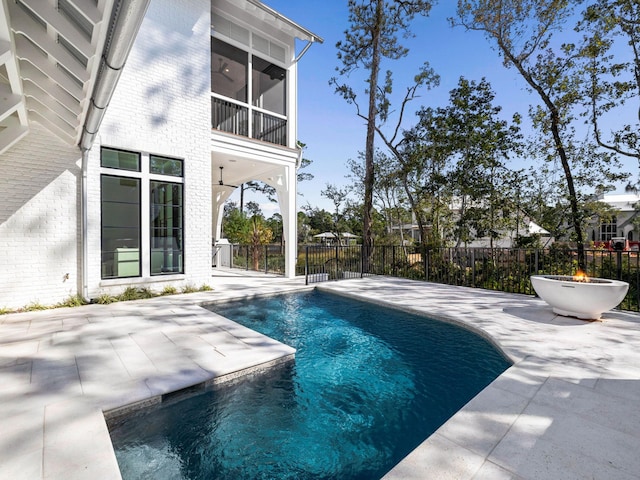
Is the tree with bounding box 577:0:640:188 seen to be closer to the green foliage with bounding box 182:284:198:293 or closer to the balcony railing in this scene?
the balcony railing

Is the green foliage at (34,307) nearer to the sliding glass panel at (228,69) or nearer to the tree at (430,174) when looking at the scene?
the sliding glass panel at (228,69)

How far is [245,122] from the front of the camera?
7949mm

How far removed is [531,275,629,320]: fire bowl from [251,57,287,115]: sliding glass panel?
294 inches

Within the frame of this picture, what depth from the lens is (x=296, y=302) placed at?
6219 millimetres

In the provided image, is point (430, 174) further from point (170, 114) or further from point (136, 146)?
point (136, 146)

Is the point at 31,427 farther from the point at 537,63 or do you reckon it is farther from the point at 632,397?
the point at 537,63

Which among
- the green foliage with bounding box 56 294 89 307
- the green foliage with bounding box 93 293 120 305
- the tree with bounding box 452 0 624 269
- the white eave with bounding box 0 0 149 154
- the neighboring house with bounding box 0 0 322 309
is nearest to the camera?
the white eave with bounding box 0 0 149 154

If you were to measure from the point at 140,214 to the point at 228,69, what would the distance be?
526 centimetres

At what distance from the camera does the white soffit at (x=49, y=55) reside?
212 centimetres

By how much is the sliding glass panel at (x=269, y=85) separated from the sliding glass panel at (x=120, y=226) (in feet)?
15.3

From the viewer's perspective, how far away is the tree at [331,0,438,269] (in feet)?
33.1

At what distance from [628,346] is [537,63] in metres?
7.33

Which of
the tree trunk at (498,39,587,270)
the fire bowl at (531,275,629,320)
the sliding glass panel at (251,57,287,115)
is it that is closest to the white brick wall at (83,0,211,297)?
the sliding glass panel at (251,57,287,115)

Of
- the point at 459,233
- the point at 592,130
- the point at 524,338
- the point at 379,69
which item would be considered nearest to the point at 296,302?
the point at 524,338
